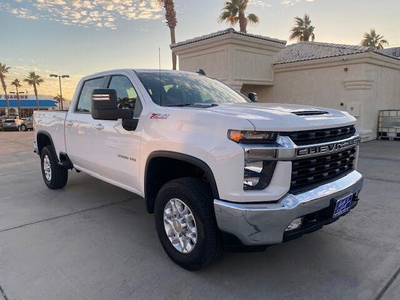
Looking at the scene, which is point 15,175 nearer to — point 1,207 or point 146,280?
point 1,207

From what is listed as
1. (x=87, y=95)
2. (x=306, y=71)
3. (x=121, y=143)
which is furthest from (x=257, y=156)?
(x=306, y=71)

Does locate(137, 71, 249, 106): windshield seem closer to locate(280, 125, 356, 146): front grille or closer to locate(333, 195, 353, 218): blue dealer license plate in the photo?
locate(280, 125, 356, 146): front grille

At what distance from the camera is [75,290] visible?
2730mm

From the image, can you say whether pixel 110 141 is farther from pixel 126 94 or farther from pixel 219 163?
pixel 219 163

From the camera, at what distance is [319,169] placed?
2.80 m

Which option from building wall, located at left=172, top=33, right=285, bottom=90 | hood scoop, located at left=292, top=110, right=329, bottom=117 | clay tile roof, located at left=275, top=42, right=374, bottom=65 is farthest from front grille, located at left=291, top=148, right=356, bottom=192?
clay tile roof, located at left=275, top=42, right=374, bottom=65

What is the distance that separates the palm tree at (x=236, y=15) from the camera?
26.8 meters

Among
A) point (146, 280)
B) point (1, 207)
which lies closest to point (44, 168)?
point (1, 207)

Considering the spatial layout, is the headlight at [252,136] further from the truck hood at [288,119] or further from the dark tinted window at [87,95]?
the dark tinted window at [87,95]

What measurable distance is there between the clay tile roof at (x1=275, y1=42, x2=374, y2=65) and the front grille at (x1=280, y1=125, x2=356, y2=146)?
10331 mm

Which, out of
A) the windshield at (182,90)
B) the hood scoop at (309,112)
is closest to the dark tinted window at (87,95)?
the windshield at (182,90)

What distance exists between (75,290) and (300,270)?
205 centimetres

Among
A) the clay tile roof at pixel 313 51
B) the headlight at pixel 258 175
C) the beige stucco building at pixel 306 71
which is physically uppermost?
the clay tile roof at pixel 313 51

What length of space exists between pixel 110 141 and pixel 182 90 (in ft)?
3.53
